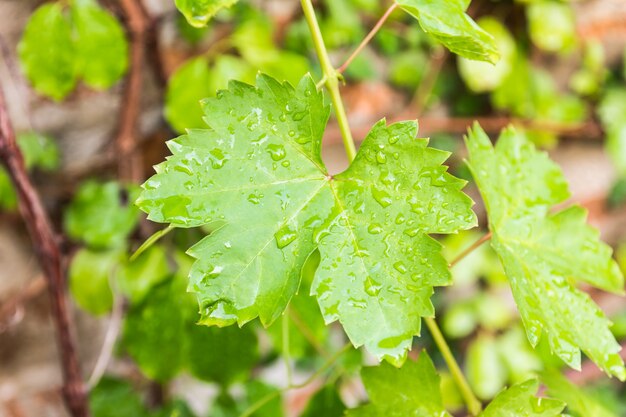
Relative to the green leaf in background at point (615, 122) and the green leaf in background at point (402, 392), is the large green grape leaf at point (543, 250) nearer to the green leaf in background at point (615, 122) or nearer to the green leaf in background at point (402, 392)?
the green leaf in background at point (402, 392)

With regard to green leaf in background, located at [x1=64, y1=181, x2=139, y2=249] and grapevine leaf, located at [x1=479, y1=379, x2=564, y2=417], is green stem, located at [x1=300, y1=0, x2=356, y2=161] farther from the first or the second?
green leaf in background, located at [x1=64, y1=181, x2=139, y2=249]

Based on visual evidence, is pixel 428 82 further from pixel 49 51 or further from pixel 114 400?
pixel 114 400

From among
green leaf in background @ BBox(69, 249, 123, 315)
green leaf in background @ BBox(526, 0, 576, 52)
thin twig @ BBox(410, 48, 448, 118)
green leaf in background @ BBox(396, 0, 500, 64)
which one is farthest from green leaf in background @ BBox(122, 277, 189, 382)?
green leaf in background @ BBox(526, 0, 576, 52)

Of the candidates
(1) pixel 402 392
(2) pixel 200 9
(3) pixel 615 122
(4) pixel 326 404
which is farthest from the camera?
(3) pixel 615 122

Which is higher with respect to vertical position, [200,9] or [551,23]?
[200,9]

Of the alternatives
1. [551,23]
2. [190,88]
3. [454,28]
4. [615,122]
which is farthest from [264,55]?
[615,122]

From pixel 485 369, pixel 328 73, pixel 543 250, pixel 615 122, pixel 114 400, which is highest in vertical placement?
pixel 328 73

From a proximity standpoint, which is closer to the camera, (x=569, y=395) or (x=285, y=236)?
(x=285, y=236)
